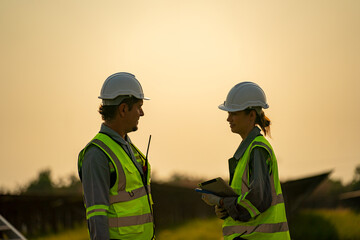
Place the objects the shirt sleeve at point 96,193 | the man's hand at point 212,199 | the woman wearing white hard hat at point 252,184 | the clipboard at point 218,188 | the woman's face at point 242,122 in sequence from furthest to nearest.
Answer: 1. the woman's face at point 242,122
2. the man's hand at point 212,199
3. the clipboard at point 218,188
4. the woman wearing white hard hat at point 252,184
5. the shirt sleeve at point 96,193

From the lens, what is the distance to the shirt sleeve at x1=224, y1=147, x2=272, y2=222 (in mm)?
5484

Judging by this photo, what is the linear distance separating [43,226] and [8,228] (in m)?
5.40

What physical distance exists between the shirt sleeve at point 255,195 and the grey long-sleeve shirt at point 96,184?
127 cm

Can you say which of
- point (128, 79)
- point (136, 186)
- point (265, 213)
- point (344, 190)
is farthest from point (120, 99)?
point (344, 190)

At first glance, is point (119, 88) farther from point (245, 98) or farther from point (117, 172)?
point (245, 98)

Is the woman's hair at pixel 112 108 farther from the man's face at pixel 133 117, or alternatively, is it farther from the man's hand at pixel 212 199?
the man's hand at pixel 212 199

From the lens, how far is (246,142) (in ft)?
19.3

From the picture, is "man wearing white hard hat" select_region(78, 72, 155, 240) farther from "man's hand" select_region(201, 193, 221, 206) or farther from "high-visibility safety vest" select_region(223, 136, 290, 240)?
"high-visibility safety vest" select_region(223, 136, 290, 240)

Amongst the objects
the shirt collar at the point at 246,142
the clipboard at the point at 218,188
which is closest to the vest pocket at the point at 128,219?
the clipboard at the point at 218,188

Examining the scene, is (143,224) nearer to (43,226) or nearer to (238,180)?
(238,180)

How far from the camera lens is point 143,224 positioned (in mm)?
5289

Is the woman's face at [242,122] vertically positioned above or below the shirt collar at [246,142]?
above

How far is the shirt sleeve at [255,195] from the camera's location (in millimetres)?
5484

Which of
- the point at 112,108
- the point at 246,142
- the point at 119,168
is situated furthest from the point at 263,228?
the point at 112,108
